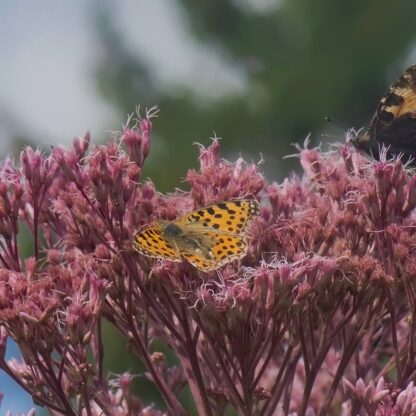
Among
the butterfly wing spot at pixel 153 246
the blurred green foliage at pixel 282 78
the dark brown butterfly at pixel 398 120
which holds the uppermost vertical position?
the blurred green foliage at pixel 282 78

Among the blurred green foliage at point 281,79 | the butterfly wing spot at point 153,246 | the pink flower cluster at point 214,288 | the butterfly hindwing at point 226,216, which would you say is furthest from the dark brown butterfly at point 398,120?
the blurred green foliage at point 281,79

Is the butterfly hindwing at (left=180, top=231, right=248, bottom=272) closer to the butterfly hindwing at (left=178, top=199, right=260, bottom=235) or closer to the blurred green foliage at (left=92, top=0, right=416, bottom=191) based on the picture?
the butterfly hindwing at (left=178, top=199, right=260, bottom=235)

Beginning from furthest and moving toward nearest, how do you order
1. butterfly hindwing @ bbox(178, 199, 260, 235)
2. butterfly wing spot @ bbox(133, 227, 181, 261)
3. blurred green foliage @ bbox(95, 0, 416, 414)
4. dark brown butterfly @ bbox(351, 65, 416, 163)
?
1. blurred green foliage @ bbox(95, 0, 416, 414)
2. dark brown butterfly @ bbox(351, 65, 416, 163)
3. butterfly hindwing @ bbox(178, 199, 260, 235)
4. butterfly wing spot @ bbox(133, 227, 181, 261)

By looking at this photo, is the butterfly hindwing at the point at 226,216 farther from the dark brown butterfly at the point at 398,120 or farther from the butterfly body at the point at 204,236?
the dark brown butterfly at the point at 398,120

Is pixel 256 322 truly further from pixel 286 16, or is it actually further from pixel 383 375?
pixel 286 16

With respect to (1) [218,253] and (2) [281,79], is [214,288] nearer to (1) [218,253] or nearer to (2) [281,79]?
(1) [218,253]

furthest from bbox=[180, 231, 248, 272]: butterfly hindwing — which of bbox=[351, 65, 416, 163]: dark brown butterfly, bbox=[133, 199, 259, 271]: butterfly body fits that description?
bbox=[351, 65, 416, 163]: dark brown butterfly
